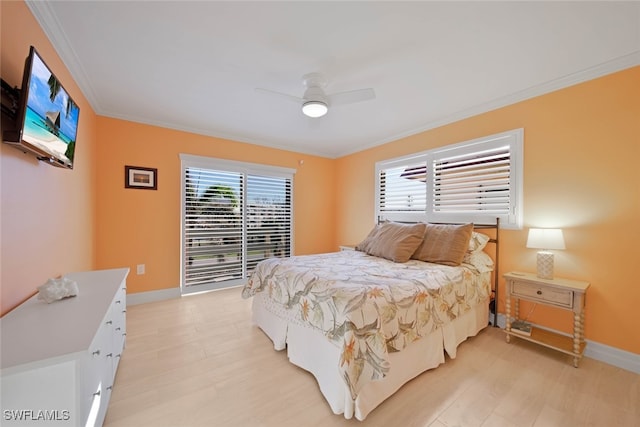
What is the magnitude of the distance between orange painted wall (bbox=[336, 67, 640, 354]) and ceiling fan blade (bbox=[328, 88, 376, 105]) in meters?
1.76

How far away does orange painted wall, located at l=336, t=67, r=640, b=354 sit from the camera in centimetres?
200

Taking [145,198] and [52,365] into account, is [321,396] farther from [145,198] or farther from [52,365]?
[145,198]

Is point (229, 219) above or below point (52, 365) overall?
above

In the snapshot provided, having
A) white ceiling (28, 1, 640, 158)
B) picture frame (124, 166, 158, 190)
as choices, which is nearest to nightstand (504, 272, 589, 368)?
white ceiling (28, 1, 640, 158)

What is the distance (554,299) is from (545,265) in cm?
31

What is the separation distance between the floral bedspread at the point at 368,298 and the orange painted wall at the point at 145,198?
1673 millimetres

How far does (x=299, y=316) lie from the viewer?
1980mm

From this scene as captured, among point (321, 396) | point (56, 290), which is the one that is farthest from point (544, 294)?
point (56, 290)

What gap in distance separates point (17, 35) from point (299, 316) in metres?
2.49

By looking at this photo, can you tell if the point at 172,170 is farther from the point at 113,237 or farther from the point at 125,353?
the point at 125,353

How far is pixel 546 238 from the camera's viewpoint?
2197 millimetres

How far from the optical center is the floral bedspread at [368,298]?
1.47m

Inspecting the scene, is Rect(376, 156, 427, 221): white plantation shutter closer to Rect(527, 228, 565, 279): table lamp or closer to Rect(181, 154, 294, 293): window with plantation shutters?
Rect(527, 228, 565, 279): table lamp

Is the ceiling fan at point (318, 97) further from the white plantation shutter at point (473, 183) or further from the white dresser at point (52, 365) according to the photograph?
the white dresser at point (52, 365)
